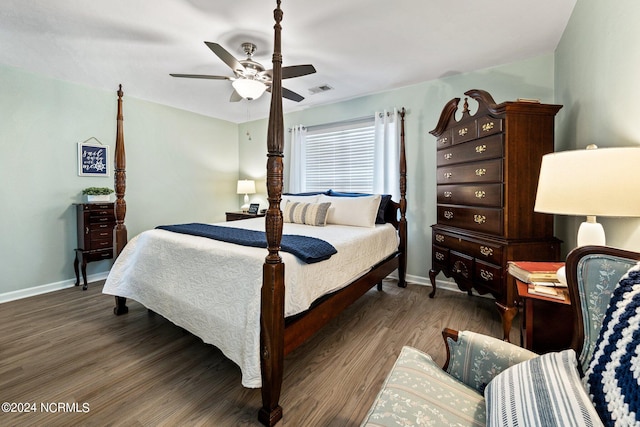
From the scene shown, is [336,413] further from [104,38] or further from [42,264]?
[42,264]

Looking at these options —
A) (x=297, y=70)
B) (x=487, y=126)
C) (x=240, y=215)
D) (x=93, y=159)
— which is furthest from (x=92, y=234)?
(x=487, y=126)

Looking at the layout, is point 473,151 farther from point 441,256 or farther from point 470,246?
point 441,256

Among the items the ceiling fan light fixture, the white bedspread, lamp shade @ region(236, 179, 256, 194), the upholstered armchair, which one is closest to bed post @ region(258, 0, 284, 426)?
the white bedspread

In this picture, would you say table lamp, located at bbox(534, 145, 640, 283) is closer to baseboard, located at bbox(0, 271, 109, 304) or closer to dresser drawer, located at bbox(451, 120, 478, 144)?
dresser drawer, located at bbox(451, 120, 478, 144)

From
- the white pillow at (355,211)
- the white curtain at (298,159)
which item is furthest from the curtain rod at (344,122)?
the white pillow at (355,211)

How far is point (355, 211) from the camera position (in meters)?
3.17

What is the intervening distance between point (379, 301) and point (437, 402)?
2150 mm

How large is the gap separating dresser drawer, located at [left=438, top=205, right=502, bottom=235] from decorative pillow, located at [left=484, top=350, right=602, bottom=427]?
1.53 metres

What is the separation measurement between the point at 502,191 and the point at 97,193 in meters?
4.37

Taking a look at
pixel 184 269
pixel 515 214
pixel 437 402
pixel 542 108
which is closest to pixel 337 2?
pixel 542 108

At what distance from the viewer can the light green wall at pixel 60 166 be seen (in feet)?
9.90

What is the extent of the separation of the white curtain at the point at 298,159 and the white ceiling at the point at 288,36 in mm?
1100

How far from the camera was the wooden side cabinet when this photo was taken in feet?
10.8

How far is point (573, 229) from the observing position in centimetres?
221
